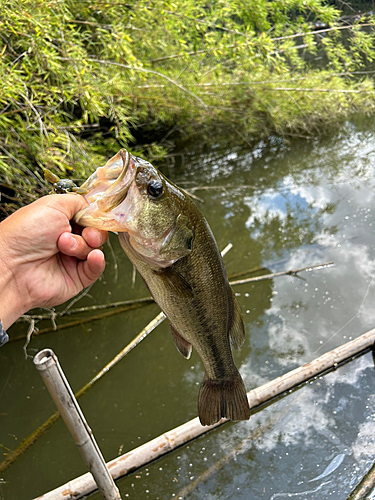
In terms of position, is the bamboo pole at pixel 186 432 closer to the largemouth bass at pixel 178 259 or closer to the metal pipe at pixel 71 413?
the metal pipe at pixel 71 413

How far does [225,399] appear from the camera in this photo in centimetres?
173

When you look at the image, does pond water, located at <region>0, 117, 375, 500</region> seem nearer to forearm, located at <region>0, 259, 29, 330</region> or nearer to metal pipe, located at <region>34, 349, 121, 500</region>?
metal pipe, located at <region>34, 349, 121, 500</region>

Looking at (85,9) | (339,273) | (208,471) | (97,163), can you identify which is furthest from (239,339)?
(85,9)

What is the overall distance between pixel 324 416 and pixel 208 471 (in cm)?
102

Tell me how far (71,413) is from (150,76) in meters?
4.82

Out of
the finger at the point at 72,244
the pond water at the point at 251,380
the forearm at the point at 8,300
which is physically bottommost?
the pond water at the point at 251,380

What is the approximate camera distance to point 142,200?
1241 millimetres

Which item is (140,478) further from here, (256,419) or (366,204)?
(366,204)

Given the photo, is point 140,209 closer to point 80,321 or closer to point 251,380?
point 251,380

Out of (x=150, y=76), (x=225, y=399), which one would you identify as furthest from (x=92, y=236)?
(x=150, y=76)

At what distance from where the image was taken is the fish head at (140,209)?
47.2 inches

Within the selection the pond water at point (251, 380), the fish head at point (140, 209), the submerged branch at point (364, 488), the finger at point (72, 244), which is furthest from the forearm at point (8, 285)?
the submerged branch at point (364, 488)

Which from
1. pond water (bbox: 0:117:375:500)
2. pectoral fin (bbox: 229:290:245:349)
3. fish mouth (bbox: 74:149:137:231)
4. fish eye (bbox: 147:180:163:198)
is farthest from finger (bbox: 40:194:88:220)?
pond water (bbox: 0:117:375:500)

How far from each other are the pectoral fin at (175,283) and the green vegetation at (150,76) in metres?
1.99
